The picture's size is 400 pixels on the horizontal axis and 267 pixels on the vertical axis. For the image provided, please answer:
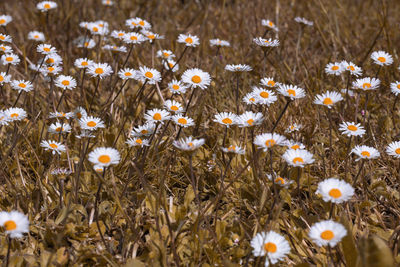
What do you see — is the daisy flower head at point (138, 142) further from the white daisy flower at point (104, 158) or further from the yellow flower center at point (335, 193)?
the yellow flower center at point (335, 193)

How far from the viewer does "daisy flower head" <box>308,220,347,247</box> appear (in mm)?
1441

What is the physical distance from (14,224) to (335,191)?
1241 mm

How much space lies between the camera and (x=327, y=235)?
1.47 m

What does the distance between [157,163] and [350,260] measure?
1.18m

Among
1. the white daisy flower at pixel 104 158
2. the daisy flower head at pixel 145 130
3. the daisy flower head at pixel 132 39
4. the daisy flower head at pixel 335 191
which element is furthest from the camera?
the daisy flower head at pixel 132 39

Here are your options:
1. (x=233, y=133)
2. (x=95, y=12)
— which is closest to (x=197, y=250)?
(x=233, y=133)

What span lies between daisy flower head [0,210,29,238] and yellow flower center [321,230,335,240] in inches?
43.0

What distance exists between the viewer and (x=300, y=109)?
2.72 meters

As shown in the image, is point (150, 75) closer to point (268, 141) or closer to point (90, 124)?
point (90, 124)

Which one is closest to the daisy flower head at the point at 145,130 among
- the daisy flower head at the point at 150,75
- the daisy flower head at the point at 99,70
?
the daisy flower head at the point at 150,75

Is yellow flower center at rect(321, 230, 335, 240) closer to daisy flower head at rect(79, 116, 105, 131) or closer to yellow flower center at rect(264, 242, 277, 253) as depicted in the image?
yellow flower center at rect(264, 242, 277, 253)

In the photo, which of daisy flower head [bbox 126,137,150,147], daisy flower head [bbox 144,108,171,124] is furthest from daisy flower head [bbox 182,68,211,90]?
daisy flower head [bbox 126,137,150,147]

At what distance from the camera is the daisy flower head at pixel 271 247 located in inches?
59.5

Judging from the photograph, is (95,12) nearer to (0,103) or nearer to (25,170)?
(0,103)
